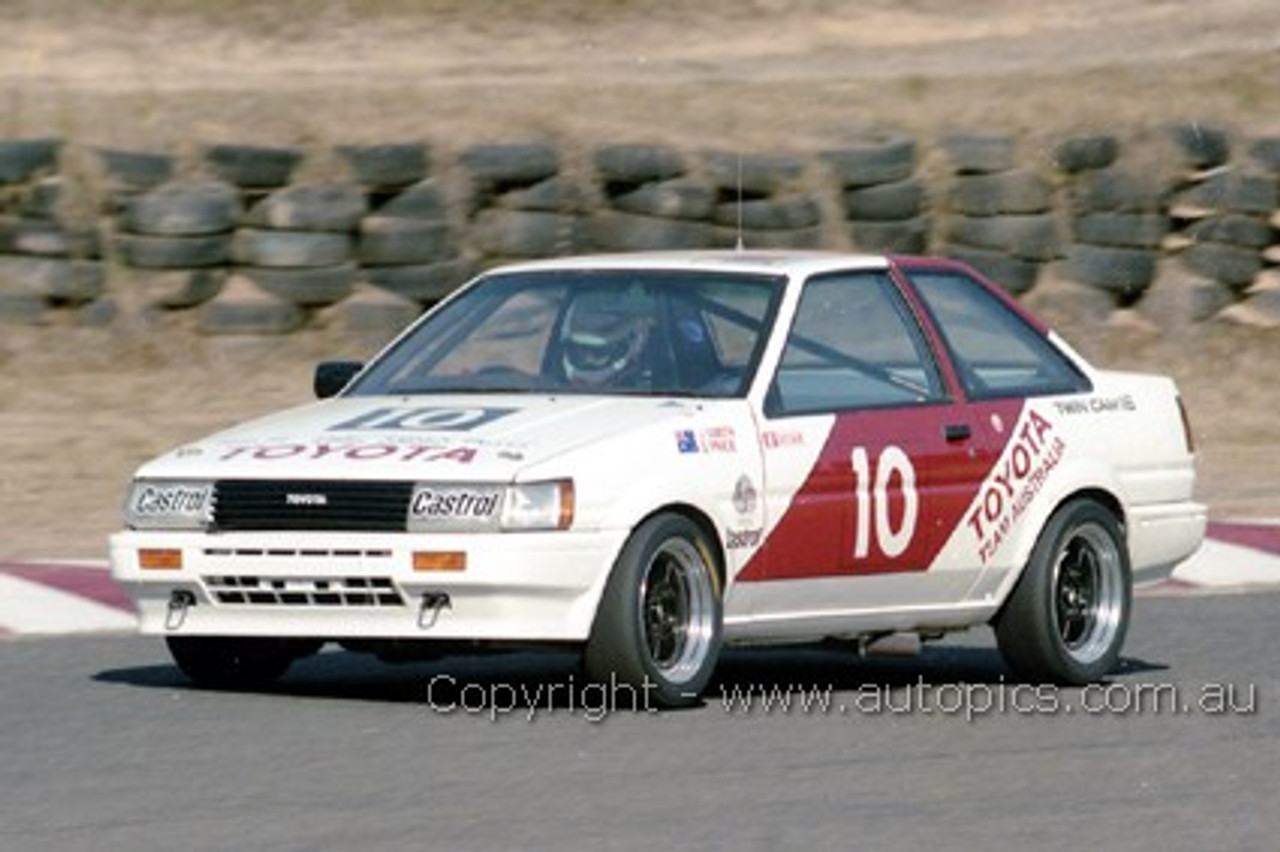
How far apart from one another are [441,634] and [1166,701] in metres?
2.25

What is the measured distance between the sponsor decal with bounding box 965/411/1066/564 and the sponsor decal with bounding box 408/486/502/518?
1.79 meters

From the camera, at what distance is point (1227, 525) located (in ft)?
50.3

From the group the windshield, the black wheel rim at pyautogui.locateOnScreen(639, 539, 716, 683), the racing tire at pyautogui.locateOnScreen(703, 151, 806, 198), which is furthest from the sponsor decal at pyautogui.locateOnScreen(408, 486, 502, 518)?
the racing tire at pyautogui.locateOnScreen(703, 151, 806, 198)

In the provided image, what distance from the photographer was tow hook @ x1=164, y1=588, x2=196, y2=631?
9.84 m

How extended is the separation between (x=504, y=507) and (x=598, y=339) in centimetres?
122

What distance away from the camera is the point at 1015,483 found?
10859 mm

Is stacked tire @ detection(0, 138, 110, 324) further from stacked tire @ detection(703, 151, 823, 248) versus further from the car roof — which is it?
the car roof

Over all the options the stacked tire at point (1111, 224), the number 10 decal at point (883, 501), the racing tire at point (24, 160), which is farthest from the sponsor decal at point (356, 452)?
the stacked tire at point (1111, 224)

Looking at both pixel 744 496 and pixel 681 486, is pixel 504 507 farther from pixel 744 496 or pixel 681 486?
pixel 744 496

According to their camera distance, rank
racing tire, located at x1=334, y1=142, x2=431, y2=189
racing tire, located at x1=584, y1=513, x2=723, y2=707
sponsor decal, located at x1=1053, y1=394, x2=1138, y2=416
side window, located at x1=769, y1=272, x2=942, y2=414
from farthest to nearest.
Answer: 1. racing tire, located at x1=334, y1=142, x2=431, y2=189
2. sponsor decal, located at x1=1053, y1=394, x2=1138, y2=416
3. side window, located at x1=769, y1=272, x2=942, y2=414
4. racing tire, located at x1=584, y1=513, x2=723, y2=707

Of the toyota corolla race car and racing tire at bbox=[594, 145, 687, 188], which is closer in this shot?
the toyota corolla race car

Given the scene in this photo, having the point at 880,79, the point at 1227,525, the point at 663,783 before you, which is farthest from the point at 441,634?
the point at 880,79

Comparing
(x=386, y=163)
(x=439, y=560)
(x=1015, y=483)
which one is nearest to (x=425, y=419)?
(x=439, y=560)

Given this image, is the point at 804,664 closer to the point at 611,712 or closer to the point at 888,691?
the point at 888,691
